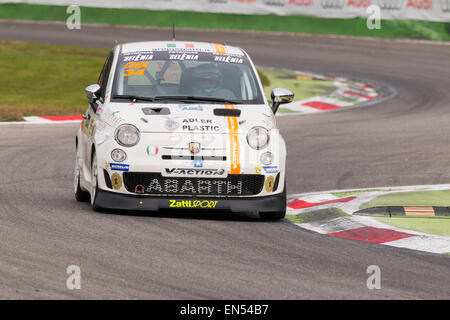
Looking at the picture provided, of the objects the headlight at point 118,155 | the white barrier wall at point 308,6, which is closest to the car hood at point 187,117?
the headlight at point 118,155

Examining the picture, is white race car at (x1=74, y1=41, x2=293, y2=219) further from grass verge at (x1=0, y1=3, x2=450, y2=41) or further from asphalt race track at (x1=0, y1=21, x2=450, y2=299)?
grass verge at (x1=0, y1=3, x2=450, y2=41)

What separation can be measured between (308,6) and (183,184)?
20.1 meters

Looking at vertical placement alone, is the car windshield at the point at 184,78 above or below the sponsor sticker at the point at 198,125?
above

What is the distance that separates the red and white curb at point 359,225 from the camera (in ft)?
27.6

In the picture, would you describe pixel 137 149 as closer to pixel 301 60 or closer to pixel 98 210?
pixel 98 210

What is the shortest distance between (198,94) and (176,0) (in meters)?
20.0

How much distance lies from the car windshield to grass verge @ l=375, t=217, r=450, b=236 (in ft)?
5.51

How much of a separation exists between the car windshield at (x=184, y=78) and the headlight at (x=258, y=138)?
64 cm

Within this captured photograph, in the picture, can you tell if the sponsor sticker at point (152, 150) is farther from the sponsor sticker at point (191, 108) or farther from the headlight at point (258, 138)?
the headlight at point (258, 138)

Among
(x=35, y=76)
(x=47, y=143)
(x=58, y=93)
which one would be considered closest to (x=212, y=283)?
(x=47, y=143)

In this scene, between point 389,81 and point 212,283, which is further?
point 389,81

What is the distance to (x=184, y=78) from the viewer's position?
32.6 feet

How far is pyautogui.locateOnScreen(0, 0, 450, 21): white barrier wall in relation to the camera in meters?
27.6

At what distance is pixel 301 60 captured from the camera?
24719mm
